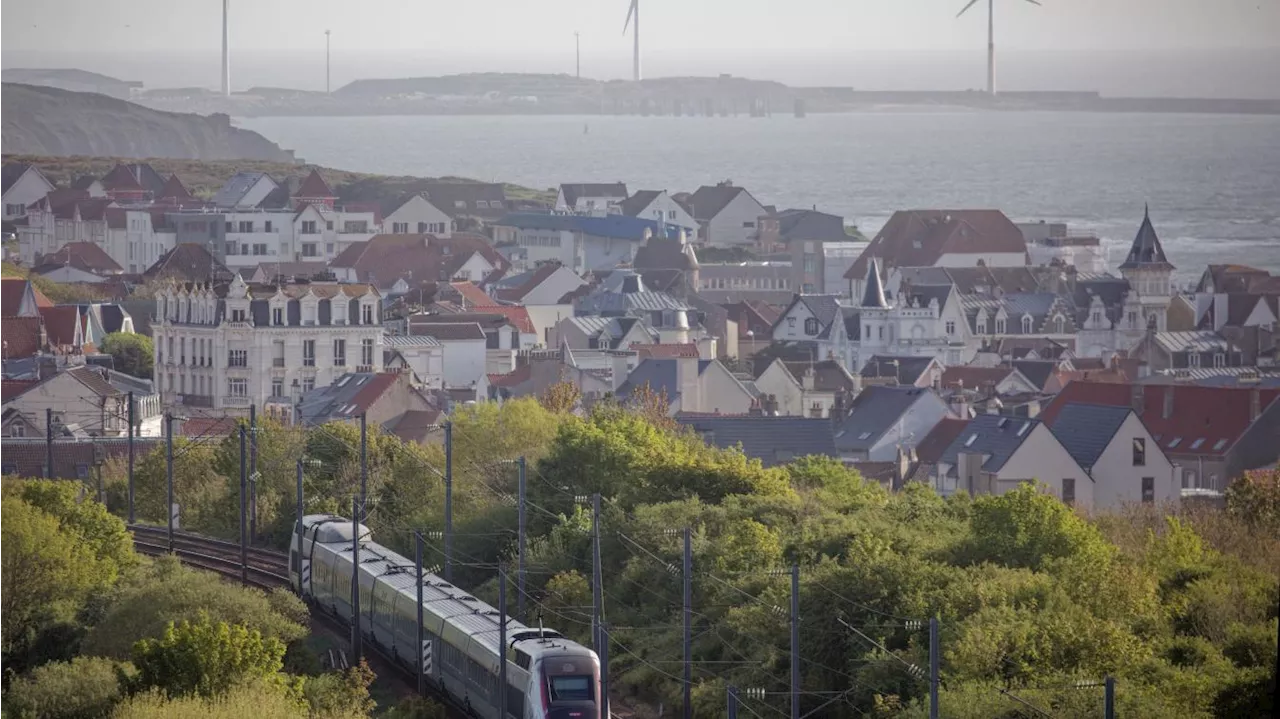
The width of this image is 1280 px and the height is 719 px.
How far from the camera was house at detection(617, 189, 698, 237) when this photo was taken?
12975 centimetres

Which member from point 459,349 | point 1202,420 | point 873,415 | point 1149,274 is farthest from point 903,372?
point 1149,274

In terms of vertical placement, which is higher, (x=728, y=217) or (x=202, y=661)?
(x=728, y=217)

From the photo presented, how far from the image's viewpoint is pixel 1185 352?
85.6 metres

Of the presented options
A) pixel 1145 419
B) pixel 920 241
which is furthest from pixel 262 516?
pixel 920 241

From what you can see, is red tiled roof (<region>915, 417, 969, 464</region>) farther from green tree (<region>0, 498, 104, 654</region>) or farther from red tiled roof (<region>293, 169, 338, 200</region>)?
red tiled roof (<region>293, 169, 338, 200</region>)

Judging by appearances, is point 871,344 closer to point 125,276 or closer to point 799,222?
point 125,276

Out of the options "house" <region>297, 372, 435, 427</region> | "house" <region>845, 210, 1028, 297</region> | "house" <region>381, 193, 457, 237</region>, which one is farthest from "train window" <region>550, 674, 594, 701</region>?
"house" <region>381, 193, 457, 237</region>

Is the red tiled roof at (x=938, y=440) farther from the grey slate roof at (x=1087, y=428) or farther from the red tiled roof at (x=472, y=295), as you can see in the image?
the red tiled roof at (x=472, y=295)

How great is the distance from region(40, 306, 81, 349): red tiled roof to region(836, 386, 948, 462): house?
71.4 feet

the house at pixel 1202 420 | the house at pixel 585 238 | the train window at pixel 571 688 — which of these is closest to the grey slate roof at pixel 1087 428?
the house at pixel 1202 420

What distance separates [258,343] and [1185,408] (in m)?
23.9

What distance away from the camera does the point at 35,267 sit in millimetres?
103375

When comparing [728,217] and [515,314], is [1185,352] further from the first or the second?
[728,217]

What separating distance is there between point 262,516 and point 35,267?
2499 inches
